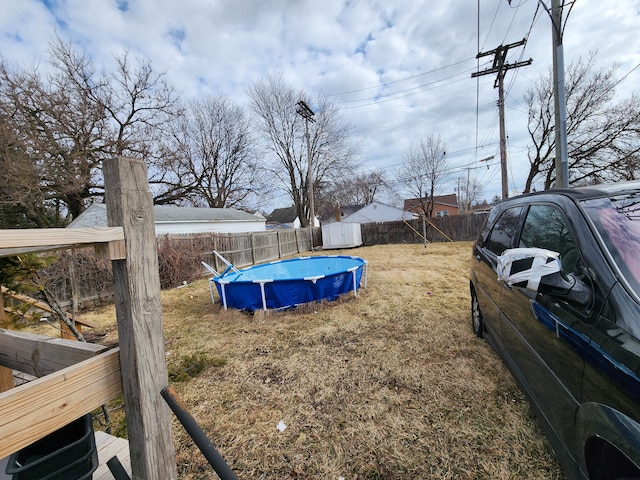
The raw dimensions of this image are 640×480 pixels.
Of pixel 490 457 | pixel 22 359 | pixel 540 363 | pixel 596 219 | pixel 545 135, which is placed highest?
pixel 545 135

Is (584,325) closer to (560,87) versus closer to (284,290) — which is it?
(284,290)

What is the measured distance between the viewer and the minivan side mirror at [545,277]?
1343 mm

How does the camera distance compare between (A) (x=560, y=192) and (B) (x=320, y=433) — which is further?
(B) (x=320, y=433)

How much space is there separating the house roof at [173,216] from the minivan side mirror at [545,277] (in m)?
14.4

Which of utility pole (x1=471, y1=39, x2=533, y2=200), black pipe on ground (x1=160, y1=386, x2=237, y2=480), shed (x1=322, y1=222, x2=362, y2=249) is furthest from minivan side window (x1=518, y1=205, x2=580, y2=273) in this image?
shed (x1=322, y1=222, x2=362, y2=249)

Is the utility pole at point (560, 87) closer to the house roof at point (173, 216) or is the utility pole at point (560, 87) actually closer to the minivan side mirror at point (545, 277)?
the minivan side mirror at point (545, 277)

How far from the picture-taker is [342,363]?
3.33 metres

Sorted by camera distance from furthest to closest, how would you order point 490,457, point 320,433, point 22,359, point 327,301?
point 327,301, point 320,433, point 490,457, point 22,359

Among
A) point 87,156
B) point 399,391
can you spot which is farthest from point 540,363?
point 87,156

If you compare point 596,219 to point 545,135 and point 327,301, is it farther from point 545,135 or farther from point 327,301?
point 545,135

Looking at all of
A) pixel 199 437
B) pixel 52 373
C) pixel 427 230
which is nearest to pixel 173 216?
pixel 427 230

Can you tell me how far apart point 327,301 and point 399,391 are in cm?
318

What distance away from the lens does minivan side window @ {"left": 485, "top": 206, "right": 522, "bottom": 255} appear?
2.61m

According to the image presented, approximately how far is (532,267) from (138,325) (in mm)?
1848
